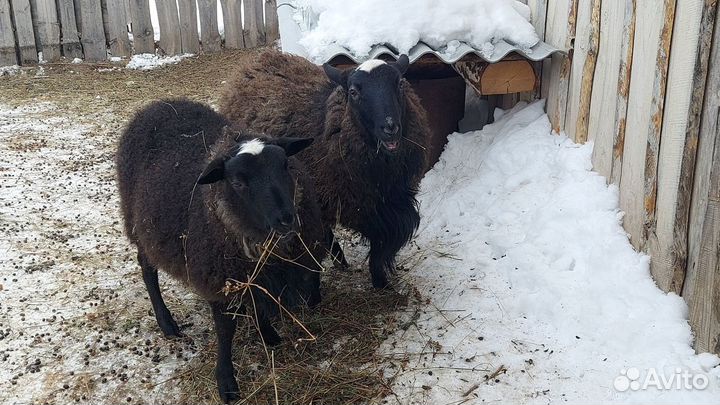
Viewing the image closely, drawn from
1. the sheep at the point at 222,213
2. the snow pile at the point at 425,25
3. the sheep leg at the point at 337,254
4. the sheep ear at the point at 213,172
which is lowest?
the sheep leg at the point at 337,254

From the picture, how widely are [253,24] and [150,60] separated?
6.36ft

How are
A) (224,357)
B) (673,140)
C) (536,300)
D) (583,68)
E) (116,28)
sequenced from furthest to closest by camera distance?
1. (116,28)
2. (583,68)
3. (536,300)
4. (224,357)
5. (673,140)

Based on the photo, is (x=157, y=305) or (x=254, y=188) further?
(x=157, y=305)

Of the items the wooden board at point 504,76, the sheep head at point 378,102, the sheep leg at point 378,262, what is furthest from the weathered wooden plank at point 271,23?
the sheep leg at point 378,262

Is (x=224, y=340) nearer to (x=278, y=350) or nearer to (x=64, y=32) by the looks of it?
(x=278, y=350)

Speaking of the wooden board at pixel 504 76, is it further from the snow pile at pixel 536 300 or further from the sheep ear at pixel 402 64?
the sheep ear at pixel 402 64

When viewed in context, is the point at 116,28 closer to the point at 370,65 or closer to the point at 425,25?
the point at 425,25

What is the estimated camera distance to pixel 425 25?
5367 millimetres

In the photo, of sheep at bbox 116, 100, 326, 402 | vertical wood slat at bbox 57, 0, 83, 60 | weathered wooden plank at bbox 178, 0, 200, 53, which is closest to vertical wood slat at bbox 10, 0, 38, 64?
vertical wood slat at bbox 57, 0, 83, 60

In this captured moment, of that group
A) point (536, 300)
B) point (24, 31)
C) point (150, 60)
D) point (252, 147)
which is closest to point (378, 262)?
point (536, 300)

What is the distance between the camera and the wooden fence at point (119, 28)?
34.4 feet

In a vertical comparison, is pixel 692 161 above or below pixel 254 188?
above

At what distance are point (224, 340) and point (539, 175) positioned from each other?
2728 mm

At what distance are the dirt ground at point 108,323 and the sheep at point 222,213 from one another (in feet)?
0.74
